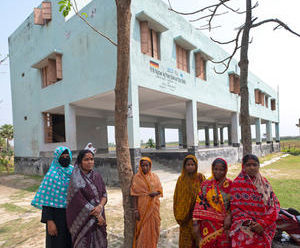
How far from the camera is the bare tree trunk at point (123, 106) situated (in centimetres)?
252

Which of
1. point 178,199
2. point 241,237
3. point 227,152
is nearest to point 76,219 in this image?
point 178,199

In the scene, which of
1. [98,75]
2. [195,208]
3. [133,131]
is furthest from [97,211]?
[98,75]

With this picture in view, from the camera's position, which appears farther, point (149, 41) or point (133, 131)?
point (149, 41)

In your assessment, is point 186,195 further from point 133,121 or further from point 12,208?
point 12,208

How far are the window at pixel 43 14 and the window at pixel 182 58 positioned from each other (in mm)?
6448

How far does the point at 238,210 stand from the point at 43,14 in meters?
11.9

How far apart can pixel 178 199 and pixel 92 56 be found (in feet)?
22.7

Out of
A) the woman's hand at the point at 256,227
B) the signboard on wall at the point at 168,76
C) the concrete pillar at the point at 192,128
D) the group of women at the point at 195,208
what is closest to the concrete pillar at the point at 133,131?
the signboard on wall at the point at 168,76

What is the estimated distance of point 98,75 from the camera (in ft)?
25.4

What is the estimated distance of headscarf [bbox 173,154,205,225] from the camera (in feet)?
8.31

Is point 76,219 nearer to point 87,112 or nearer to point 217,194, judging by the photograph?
point 217,194

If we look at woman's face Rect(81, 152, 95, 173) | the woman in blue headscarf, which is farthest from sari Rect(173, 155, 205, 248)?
the woman in blue headscarf

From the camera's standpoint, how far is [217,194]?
2.12 meters

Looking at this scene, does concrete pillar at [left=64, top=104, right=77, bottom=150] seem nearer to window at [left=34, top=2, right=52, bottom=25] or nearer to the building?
the building
